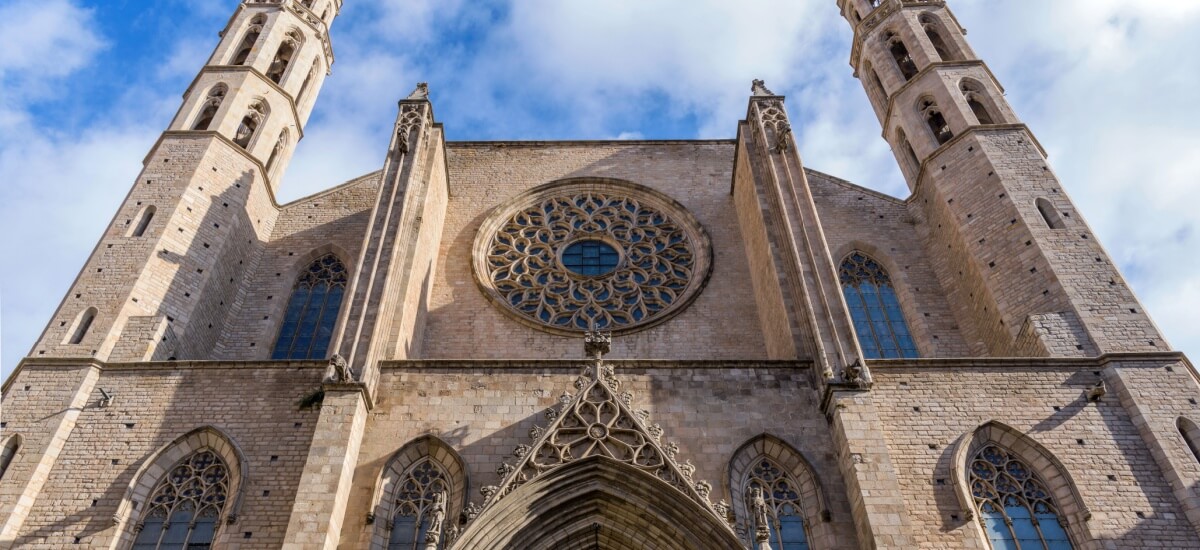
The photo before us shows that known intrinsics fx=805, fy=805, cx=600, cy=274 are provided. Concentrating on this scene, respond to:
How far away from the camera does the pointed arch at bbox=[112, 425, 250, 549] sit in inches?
376

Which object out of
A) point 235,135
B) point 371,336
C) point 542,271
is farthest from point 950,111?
point 235,135

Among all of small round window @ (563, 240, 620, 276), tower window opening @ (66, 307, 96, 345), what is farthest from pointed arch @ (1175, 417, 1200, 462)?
tower window opening @ (66, 307, 96, 345)

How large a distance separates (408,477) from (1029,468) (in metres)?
7.74

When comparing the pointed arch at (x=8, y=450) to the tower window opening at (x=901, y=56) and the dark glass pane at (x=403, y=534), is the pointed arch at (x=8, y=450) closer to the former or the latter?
the dark glass pane at (x=403, y=534)

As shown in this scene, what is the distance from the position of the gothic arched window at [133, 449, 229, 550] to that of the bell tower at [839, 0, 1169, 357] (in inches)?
439

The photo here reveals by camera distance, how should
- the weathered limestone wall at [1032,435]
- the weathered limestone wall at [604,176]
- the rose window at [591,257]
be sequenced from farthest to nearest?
the rose window at [591,257]
the weathered limestone wall at [604,176]
the weathered limestone wall at [1032,435]

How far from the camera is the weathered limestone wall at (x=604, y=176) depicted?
544 inches

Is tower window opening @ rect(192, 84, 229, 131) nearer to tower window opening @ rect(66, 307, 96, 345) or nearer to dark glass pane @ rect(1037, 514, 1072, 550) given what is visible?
tower window opening @ rect(66, 307, 96, 345)

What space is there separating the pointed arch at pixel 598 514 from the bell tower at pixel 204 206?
6142mm

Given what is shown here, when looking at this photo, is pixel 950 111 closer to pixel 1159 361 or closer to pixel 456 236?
pixel 1159 361

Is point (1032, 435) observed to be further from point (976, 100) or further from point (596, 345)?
point (976, 100)

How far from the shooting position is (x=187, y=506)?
983 cm

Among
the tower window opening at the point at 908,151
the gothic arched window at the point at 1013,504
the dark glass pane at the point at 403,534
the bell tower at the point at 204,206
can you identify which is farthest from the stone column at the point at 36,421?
the tower window opening at the point at 908,151

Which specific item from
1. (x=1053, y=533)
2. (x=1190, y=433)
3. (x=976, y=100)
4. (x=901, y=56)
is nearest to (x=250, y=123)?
(x=901, y=56)
